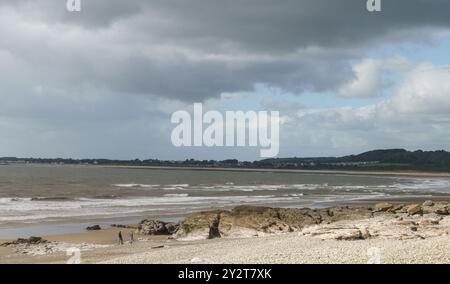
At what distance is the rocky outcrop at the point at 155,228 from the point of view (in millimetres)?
28219

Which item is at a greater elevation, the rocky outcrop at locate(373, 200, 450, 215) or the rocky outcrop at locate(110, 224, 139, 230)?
the rocky outcrop at locate(373, 200, 450, 215)

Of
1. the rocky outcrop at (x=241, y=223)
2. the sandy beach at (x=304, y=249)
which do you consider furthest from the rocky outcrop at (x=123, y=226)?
the sandy beach at (x=304, y=249)

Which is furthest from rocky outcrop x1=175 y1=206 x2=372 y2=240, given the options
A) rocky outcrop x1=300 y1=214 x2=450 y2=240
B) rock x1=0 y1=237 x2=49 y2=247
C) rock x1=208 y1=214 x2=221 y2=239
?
rock x1=0 y1=237 x2=49 y2=247

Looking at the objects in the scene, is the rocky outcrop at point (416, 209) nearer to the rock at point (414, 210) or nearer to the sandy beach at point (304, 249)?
the rock at point (414, 210)

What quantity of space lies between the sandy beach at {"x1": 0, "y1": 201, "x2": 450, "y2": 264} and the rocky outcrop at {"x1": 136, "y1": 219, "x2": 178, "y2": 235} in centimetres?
230

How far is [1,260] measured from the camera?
20.2 meters

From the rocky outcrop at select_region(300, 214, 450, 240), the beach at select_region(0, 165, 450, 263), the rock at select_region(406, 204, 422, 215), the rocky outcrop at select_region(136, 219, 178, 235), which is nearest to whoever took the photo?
the beach at select_region(0, 165, 450, 263)

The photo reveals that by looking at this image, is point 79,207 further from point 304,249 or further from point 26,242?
point 304,249

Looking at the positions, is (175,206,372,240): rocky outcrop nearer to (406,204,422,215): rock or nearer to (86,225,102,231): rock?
(86,225,102,231): rock

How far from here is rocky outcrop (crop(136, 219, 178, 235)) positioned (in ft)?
92.6

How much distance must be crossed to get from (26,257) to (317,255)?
453 inches

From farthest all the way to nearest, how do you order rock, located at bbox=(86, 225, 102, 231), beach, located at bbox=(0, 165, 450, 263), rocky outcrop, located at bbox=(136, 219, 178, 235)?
rock, located at bbox=(86, 225, 102, 231) < rocky outcrop, located at bbox=(136, 219, 178, 235) < beach, located at bbox=(0, 165, 450, 263)

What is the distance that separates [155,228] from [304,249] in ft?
42.6
